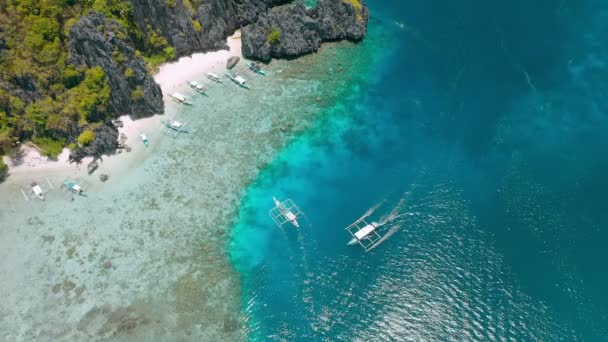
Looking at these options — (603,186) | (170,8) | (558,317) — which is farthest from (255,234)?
(603,186)

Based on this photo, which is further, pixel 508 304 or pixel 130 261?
pixel 130 261

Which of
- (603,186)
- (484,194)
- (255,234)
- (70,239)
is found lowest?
(70,239)

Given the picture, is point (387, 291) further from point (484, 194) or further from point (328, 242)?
point (484, 194)

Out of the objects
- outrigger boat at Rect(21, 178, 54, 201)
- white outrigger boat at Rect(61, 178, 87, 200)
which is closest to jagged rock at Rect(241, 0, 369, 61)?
white outrigger boat at Rect(61, 178, 87, 200)

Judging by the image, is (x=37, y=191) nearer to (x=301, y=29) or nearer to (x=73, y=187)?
(x=73, y=187)

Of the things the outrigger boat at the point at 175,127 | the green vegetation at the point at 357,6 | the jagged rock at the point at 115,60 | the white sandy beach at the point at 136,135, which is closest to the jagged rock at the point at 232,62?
the white sandy beach at the point at 136,135

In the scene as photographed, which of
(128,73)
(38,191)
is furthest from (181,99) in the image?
(38,191)

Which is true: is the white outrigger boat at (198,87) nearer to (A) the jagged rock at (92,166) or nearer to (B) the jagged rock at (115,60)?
(B) the jagged rock at (115,60)
